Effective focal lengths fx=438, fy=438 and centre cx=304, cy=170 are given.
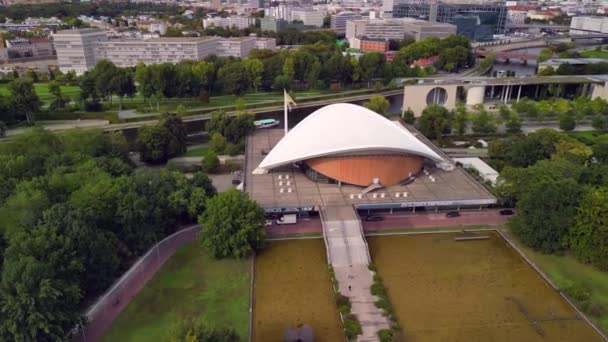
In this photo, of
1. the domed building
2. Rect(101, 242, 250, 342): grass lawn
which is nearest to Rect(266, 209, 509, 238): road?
the domed building

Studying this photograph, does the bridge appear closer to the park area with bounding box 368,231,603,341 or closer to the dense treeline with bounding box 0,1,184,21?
the park area with bounding box 368,231,603,341

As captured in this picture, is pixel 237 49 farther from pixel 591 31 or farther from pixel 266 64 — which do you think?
pixel 591 31

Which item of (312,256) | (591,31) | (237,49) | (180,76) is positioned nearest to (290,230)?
(312,256)

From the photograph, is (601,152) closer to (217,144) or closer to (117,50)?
(217,144)

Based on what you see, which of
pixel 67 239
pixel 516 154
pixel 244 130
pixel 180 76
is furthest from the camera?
pixel 180 76

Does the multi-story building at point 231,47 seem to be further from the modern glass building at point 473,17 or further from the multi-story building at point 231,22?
the modern glass building at point 473,17

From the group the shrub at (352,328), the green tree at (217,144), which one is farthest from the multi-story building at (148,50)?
the shrub at (352,328)
